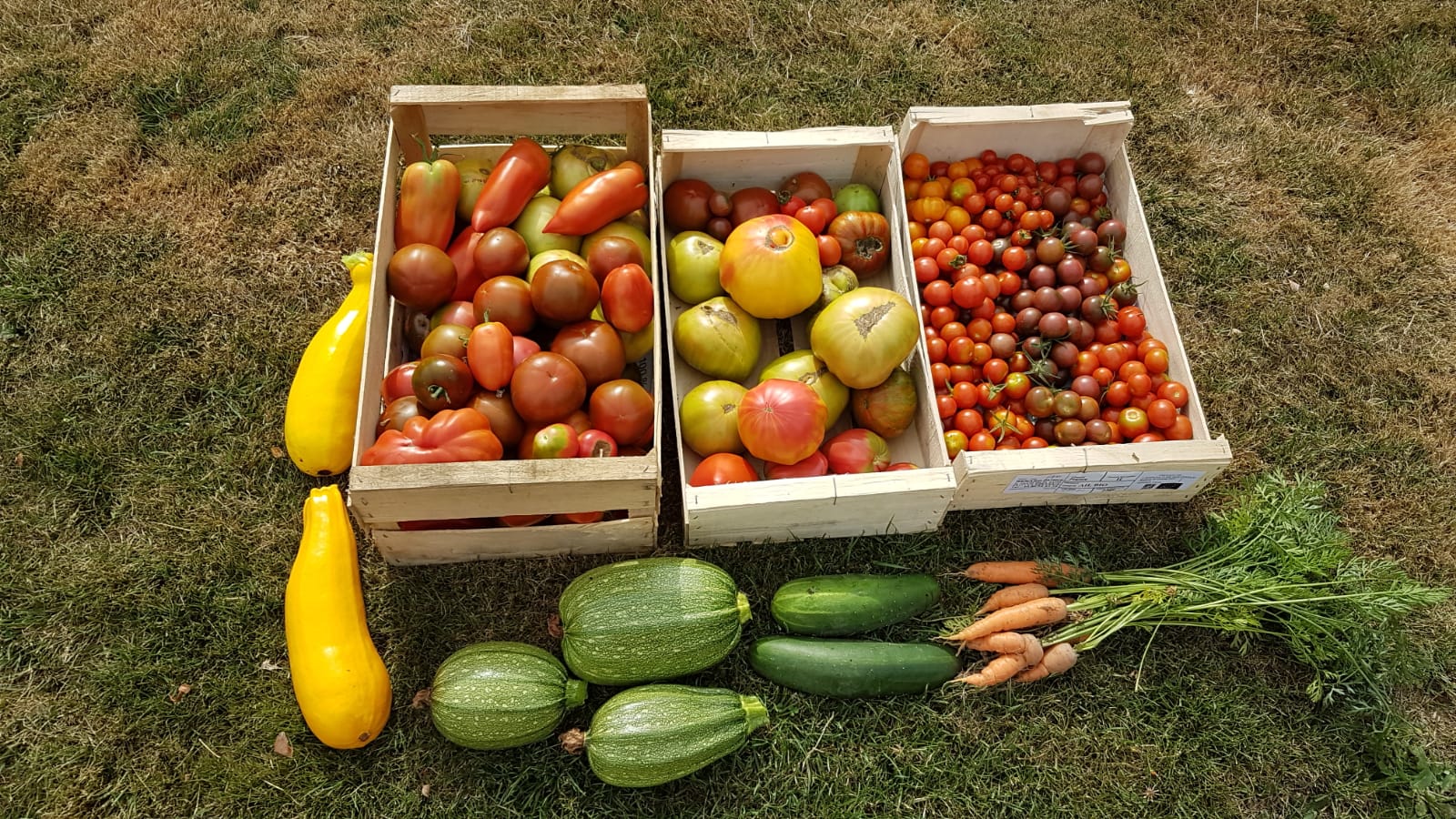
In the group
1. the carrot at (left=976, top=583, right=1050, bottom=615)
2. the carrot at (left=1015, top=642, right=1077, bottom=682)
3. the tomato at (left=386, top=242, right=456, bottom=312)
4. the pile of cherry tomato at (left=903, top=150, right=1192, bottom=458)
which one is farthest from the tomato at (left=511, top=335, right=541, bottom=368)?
the carrot at (left=1015, top=642, right=1077, bottom=682)

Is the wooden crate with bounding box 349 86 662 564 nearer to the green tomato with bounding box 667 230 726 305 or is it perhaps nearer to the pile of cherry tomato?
the green tomato with bounding box 667 230 726 305

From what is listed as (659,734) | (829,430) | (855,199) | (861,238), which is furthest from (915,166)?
(659,734)

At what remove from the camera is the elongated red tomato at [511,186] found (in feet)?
9.79

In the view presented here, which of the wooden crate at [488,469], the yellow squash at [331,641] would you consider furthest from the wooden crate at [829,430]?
the yellow squash at [331,641]

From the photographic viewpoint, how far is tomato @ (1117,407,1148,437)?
3088mm

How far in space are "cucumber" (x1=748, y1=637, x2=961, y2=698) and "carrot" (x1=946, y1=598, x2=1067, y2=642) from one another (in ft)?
0.39

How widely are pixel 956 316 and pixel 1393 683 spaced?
1.98 meters

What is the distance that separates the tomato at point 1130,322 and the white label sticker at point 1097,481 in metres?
0.63

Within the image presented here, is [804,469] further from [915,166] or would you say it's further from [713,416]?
[915,166]

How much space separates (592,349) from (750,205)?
984 mm

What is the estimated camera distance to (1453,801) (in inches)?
109

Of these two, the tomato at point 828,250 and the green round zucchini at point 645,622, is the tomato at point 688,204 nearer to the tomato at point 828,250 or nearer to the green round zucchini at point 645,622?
the tomato at point 828,250

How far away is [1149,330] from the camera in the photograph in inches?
135

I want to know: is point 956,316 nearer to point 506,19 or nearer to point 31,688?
point 506,19
